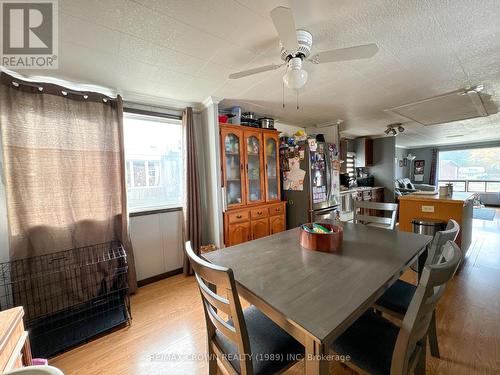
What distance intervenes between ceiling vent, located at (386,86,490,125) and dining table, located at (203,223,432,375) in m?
2.12

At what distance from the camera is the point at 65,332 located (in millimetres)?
1731

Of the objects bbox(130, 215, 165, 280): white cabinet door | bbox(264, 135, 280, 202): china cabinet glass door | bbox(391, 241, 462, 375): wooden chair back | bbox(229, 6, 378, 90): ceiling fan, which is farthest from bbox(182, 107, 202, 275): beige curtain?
bbox(391, 241, 462, 375): wooden chair back

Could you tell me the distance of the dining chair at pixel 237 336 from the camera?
79cm

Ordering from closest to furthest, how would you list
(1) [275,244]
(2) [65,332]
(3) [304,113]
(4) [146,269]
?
(1) [275,244] → (2) [65,332] → (4) [146,269] → (3) [304,113]

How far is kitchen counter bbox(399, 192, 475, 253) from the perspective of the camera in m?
2.47

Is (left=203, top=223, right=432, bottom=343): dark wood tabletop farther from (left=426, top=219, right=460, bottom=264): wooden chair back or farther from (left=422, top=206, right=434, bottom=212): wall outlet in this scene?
(left=422, top=206, right=434, bottom=212): wall outlet

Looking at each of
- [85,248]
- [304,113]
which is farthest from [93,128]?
[304,113]

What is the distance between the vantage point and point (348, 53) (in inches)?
49.6

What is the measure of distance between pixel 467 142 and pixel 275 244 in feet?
30.5

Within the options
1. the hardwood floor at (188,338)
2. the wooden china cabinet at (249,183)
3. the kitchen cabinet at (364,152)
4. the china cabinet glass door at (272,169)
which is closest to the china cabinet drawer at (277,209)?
the wooden china cabinet at (249,183)

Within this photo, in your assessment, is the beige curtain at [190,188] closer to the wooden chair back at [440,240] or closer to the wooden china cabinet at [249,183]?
the wooden china cabinet at [249,183]

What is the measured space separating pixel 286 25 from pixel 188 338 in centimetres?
221

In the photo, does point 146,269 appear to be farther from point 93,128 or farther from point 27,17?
A: point 27,17

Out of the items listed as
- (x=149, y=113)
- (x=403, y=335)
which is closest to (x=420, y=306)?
(x=403, y=335)
